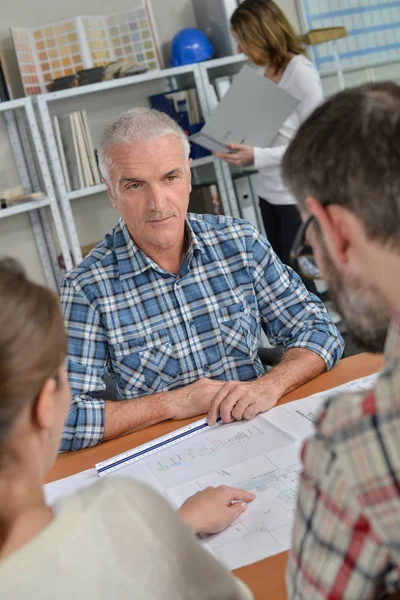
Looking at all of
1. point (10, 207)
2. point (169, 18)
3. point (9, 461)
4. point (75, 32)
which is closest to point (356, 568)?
point (9, 461)

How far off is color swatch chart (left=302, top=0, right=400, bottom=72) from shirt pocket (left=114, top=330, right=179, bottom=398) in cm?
314

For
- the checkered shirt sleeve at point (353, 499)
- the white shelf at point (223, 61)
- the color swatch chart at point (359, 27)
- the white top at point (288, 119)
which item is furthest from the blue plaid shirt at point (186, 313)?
the color swatch chart at point (359, 27)

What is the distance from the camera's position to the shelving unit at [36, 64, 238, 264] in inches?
139

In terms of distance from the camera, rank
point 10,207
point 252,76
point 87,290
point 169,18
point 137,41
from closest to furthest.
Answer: point 87,290 → point 252,76 → point 10,207 → point 137,41 → point 169,18

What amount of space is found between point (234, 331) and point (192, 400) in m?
0.33

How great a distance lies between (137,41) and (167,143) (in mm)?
2224

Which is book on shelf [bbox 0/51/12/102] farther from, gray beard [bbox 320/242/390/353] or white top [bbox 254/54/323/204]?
gray beard [bbox 320/242/390/353]

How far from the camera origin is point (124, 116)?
1.89 metres

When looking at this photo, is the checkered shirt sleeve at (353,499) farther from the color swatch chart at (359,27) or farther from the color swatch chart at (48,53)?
the color swatch chart at (359,27)

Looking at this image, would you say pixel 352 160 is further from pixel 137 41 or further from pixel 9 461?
pixel 137 41

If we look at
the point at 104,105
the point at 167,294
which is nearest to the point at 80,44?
the point at 104,105

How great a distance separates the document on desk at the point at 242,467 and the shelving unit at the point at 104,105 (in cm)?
229

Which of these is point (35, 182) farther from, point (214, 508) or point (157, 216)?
point (214, 508)

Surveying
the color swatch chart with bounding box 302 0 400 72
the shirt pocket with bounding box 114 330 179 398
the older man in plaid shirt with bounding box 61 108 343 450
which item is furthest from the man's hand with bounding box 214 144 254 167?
the shirt pocket with bounding box 114 330 179 398
